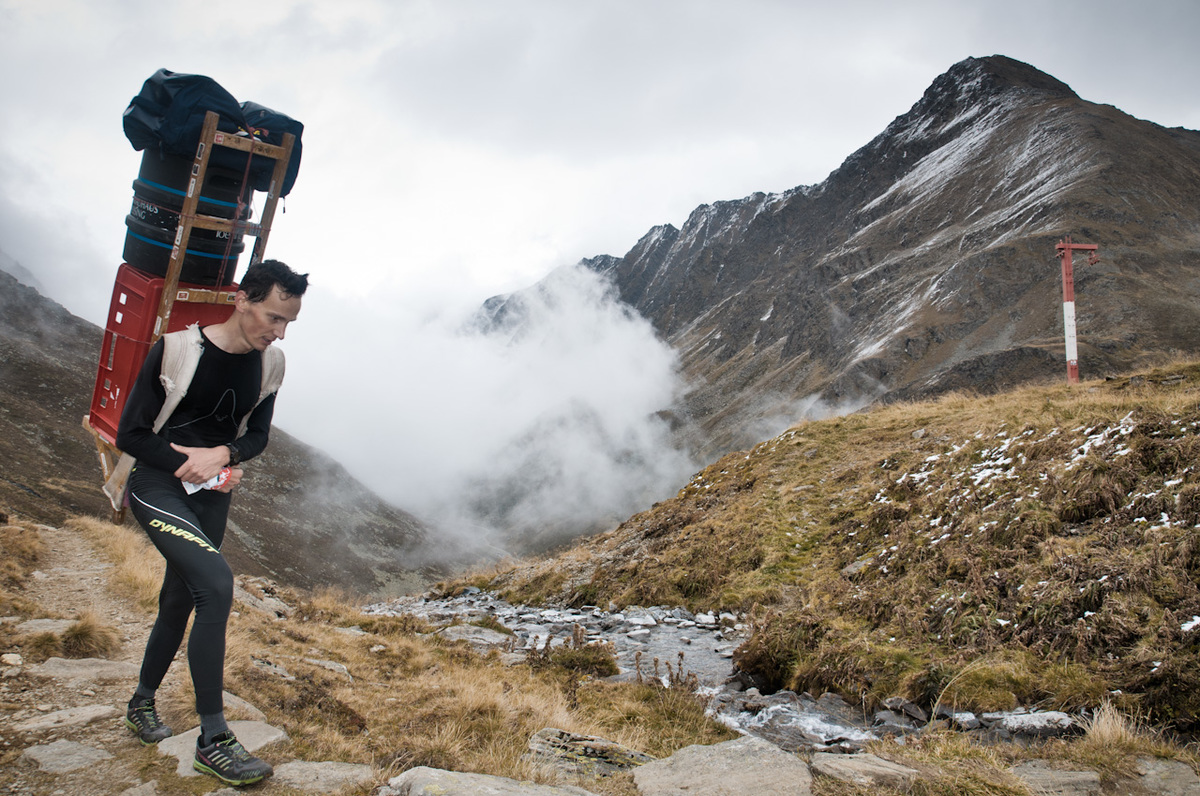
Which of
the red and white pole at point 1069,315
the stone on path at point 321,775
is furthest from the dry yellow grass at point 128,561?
the red and white pole at point 1069,315

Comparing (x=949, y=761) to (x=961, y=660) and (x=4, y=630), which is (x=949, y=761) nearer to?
(x=961, y=660)

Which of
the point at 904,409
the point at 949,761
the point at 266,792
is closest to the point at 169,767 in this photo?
the point at 266,792

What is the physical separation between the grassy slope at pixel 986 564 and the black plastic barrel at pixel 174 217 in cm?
824

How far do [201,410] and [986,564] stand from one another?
9080 millimetres

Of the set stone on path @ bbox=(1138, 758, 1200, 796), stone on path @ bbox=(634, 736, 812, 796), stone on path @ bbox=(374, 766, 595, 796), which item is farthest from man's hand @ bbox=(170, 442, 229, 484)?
stone on path @ bbox=(1138, 758, 1200, 796)

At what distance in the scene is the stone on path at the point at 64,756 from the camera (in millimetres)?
3943

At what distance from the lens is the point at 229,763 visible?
3.93 meters

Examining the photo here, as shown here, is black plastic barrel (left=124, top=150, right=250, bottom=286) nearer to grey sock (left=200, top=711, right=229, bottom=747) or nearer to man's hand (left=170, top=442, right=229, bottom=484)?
man's hand (left=170, top=442, right=229, bottom=484)

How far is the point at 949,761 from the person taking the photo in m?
4.13

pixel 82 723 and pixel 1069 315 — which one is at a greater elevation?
pixel 1069 315

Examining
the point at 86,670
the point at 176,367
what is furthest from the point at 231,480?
the point at 86,670

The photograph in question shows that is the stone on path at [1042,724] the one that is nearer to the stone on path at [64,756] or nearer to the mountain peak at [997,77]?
the stone on path at [64,756]

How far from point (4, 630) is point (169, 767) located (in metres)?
3.49

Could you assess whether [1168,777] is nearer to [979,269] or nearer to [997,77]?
[979,269]
